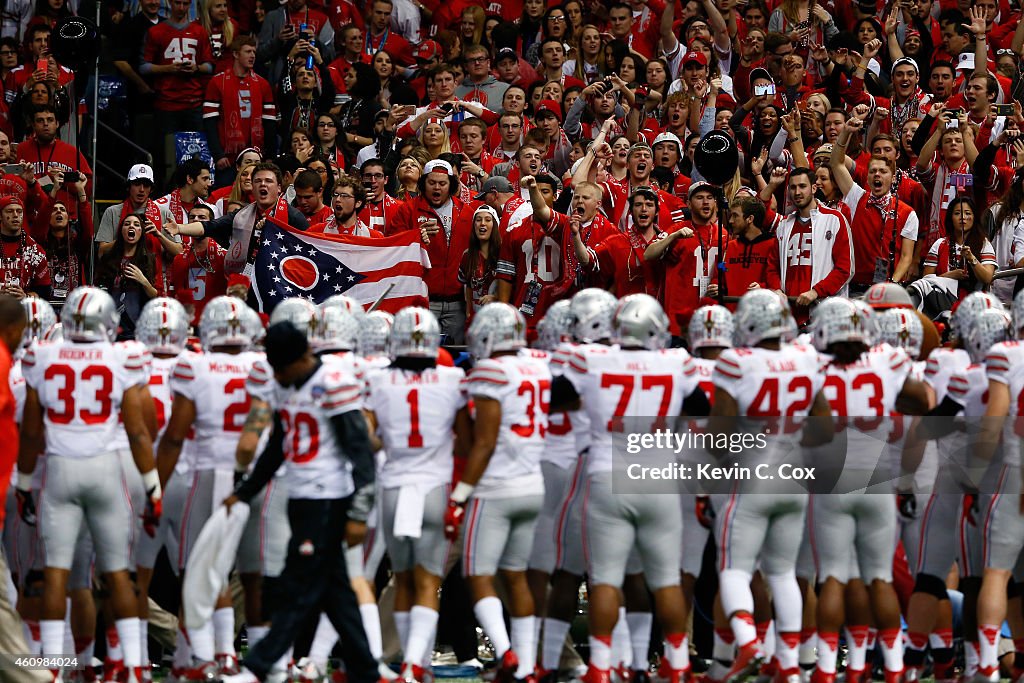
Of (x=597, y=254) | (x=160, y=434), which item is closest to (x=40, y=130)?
(x=597, y=254)

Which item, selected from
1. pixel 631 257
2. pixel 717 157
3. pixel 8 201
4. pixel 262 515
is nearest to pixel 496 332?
pixel 262 515

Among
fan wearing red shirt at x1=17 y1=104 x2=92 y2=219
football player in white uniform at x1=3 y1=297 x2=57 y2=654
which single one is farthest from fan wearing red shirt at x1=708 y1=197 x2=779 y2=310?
fan wearing red shirt at x1=17 y1=104 x2=92 y2=219

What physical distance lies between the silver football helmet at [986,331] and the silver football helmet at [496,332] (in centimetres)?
228

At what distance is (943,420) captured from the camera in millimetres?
8609

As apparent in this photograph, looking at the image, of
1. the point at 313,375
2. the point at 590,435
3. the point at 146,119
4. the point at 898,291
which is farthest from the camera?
the point at 146,119

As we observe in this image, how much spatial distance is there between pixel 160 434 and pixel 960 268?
626 centimetres

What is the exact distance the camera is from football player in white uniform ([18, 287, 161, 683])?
843cm

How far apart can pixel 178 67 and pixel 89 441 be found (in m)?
8.26

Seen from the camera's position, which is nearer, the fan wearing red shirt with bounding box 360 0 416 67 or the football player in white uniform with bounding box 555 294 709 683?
the football player in white uniform with bounding box 555 294 709 683

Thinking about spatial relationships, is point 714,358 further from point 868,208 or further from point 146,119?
point 146,119

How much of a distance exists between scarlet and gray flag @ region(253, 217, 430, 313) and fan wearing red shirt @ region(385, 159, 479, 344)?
14 centimetres

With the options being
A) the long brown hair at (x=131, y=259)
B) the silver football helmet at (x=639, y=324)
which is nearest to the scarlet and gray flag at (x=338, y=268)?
the long brown hair at (x=131, y=259)

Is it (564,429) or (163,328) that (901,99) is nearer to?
(564,429)

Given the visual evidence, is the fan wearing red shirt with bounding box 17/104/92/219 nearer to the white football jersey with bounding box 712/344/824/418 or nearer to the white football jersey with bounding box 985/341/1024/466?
the white football jersey with bounding box 712/344/824/418
